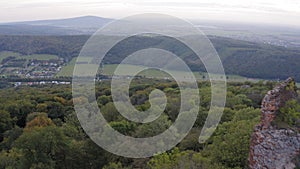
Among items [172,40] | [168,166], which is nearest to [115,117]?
[168,166]

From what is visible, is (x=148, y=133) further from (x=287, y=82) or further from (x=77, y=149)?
(x=287, y=82)

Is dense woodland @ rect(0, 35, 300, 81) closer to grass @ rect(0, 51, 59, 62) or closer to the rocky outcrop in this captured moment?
grass @ rect(0, 51, 59, 62)

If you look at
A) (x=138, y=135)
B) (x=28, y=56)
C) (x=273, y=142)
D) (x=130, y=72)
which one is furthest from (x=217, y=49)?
(x=273, y=142)

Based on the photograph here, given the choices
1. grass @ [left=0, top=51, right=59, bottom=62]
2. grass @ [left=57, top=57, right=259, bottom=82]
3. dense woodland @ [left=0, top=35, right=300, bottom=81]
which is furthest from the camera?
grass @ [left=0, top=51, right=59, bottom=62]

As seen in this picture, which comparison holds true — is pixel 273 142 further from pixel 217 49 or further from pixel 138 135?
pixel 217 49

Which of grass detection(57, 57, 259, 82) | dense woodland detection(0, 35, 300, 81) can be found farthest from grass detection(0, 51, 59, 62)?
grass detection(57, 57, 259, 82)

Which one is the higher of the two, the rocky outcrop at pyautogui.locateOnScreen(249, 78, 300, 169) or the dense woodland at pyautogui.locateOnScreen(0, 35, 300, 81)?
the rocky outcrop at pyautogui.locateOnScreen(249, 78, 300, 169)
